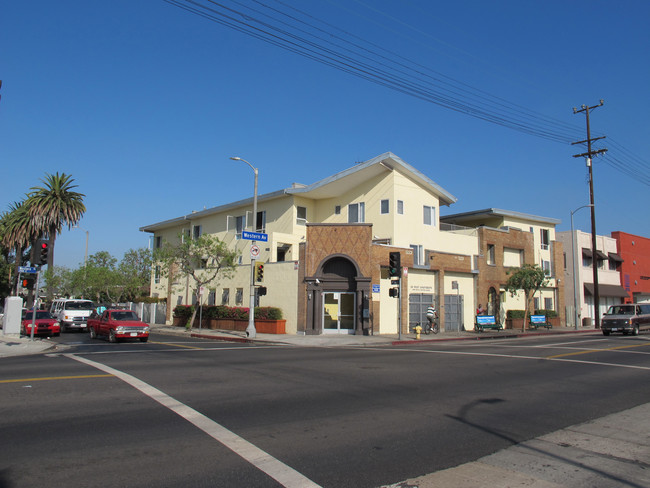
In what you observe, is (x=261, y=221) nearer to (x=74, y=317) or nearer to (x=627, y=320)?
(x=74, y=317)

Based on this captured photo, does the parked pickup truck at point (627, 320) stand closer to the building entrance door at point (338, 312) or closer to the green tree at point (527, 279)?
the green tree at point (527, 279)

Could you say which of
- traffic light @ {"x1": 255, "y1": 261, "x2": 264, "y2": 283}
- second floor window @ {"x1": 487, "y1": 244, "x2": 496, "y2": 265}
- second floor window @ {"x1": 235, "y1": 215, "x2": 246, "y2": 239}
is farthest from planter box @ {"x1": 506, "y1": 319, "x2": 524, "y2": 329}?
second floor window @ {"x1": 235, "y1": 215, "x2": 246, "y2": 239}

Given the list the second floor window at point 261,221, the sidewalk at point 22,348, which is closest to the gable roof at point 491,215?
the second floor window at point 261,221

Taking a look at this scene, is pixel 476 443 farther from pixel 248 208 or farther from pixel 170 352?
pixel 248 208

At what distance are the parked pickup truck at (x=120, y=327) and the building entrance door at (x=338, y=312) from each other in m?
10.5

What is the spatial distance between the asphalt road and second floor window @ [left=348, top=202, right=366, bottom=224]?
21185 millimetres

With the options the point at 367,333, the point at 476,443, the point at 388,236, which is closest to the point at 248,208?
the point at 388,236

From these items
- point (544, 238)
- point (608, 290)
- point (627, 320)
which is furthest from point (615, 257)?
point (627, 320)

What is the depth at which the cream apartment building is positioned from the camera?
30.1m

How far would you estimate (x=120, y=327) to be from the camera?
23.3m

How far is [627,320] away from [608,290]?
21.9m

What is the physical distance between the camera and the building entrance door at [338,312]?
98.7ft

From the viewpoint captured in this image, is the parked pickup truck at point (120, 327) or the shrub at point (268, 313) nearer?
the parked pickup truck at point (120, 327)

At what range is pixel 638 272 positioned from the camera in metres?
57.2
